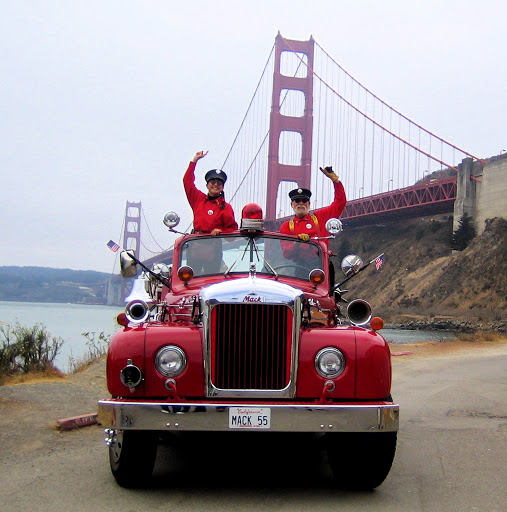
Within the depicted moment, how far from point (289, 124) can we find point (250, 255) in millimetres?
46600

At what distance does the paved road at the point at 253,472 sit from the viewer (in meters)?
4.31

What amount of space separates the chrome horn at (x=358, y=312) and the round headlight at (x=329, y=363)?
2.87 feet

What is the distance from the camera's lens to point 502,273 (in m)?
47.6

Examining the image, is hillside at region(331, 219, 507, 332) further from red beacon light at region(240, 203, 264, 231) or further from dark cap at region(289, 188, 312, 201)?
red beacon light at region(240, 203, 264, 231)

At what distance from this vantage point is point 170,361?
439 centimetres

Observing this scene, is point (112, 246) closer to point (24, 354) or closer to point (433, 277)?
point (24, 354)

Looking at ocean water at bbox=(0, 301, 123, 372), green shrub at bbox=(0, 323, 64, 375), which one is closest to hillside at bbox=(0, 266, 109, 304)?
ocean water at bbox=(0, 301, 123, 372)

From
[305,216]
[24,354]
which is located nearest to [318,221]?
[305,216]

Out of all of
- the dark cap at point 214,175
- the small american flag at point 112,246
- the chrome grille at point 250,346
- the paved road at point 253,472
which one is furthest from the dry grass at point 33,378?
the chrome grille at point 250,346

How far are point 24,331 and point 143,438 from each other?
6998 mm

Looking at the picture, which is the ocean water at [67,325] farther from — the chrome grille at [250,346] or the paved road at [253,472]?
the chrome grille at [250,346]

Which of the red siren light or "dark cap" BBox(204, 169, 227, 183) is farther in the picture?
"dark cap" BBox(204, 169, 227, 183)

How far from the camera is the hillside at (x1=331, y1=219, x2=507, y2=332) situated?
151 feet

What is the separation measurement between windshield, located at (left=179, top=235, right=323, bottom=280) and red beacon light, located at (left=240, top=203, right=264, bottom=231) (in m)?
0.15
